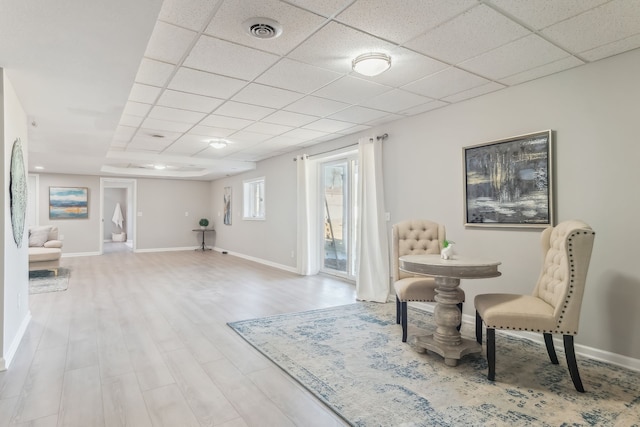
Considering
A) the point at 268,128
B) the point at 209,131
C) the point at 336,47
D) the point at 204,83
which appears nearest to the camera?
the point at 336,47

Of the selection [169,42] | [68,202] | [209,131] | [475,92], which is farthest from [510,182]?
[68,202]

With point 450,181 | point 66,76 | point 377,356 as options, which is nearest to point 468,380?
point 377,356

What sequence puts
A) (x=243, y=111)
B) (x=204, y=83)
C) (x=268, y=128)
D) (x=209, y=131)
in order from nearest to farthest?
(x=204, y=83)
(x=243, y=111)
(x=268, y=128)
(x=209, y=131)

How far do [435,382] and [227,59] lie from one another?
2827 millimetres

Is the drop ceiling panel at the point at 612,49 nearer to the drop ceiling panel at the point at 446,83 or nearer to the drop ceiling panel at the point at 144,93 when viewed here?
the drop ceiling panel at the point at 446,83

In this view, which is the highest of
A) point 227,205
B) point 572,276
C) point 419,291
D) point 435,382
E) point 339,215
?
point 227,205

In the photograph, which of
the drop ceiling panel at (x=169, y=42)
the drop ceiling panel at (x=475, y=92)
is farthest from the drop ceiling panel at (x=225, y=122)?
the drop ceiling panel at (x=475, y=92)

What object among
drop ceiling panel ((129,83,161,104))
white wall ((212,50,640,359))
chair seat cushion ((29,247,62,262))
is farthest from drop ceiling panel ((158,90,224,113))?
chair seat cushion ((29,247,62,262))

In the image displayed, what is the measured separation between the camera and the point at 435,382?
Result: 2.38 m

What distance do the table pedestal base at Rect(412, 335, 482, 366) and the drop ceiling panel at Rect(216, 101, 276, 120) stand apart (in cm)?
292

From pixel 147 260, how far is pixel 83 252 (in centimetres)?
229

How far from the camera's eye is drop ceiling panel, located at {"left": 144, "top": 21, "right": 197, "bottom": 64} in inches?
90.4

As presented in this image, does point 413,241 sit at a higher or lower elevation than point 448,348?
higher

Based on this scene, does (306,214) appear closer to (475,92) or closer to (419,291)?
(419,291)
